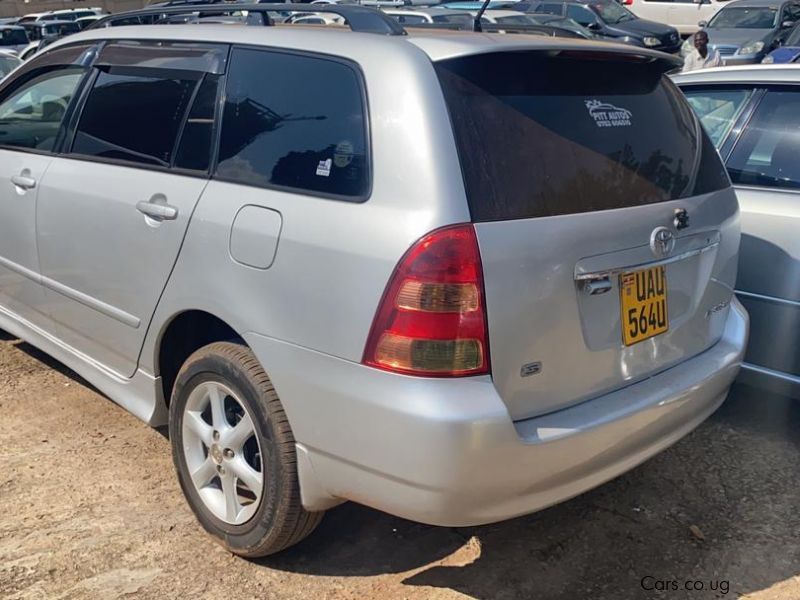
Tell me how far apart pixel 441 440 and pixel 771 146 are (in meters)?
2.63

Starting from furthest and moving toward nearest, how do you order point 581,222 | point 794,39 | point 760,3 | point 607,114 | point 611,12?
1. point 611,12
2. point 760,3
3. point 794,39
4. point 607,114
5. point 581,222

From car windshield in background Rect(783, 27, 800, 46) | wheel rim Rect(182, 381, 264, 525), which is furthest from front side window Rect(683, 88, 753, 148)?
car windshield in background Rect(783, 27, 800, 46)

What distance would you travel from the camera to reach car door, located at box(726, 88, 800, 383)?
12.2 feet

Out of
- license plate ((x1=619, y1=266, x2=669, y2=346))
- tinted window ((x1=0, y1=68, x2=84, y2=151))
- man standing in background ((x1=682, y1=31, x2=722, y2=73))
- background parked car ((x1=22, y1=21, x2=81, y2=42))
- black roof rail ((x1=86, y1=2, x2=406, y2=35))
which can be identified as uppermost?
black roof rail ((x1=86, y1=2, x2=406, y2=35))

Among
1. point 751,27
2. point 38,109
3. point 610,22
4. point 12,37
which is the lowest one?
point 12,37

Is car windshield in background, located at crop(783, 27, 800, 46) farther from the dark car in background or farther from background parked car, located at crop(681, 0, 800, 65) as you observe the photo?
the dark car in background

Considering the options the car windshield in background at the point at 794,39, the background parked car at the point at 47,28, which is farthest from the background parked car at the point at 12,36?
the car windshield in background at the point at 794,39

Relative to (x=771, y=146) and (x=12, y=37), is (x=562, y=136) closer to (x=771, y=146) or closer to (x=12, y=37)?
(x=771, y=146)

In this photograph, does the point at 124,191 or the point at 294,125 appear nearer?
the point at 294,125

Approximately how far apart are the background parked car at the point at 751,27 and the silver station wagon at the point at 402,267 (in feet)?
47.9

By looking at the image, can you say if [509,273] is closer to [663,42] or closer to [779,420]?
[779,420]

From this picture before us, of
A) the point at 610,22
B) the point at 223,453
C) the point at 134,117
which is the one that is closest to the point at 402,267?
the point at 223,453

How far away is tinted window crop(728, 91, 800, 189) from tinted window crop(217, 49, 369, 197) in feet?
7.44

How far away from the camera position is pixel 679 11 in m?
23.7
